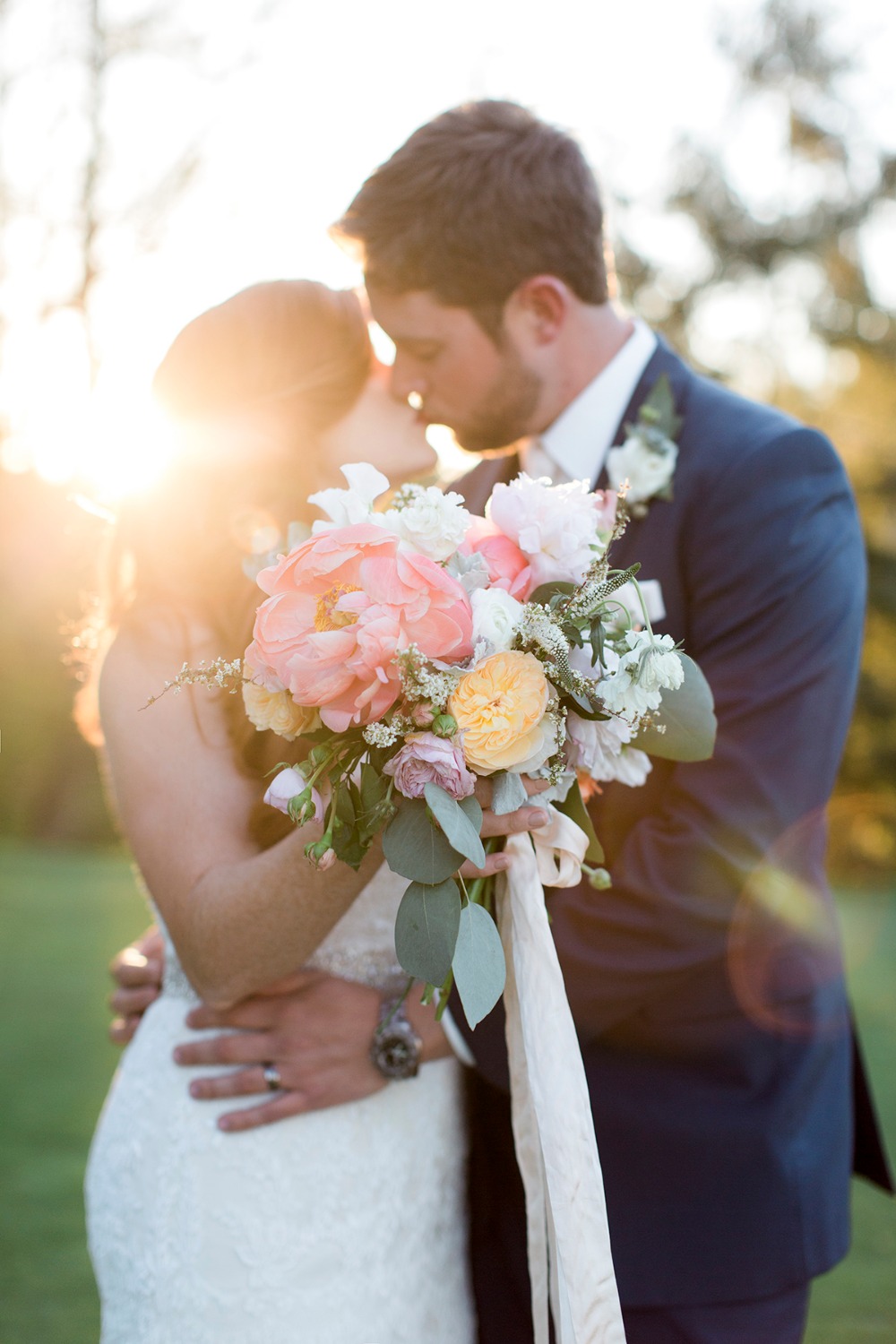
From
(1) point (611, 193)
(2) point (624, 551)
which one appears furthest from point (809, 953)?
(1) point (611, 193)

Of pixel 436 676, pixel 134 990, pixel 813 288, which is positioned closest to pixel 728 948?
pixel 436 676

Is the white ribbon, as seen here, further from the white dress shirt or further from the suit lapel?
the white dress shirt

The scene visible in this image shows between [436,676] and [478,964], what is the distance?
15.8 inches

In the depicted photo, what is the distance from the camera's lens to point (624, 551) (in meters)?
2.84

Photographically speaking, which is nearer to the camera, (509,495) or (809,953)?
(509,495)

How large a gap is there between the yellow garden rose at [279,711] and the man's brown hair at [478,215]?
2168 mm

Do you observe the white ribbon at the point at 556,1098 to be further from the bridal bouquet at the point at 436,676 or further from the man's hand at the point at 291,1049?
the man's hand at the point at 291,1049

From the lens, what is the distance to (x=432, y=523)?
1.71m

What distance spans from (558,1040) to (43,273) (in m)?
15.6

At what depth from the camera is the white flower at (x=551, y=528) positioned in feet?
5.98

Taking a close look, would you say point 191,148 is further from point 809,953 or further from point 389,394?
point 809,953

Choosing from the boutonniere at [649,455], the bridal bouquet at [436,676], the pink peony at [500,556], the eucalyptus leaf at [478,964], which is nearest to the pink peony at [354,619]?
the bridal bouquet at [436,676]

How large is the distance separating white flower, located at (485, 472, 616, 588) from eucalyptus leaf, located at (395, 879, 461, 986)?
1.56ft

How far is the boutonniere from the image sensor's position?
2.81 meters
